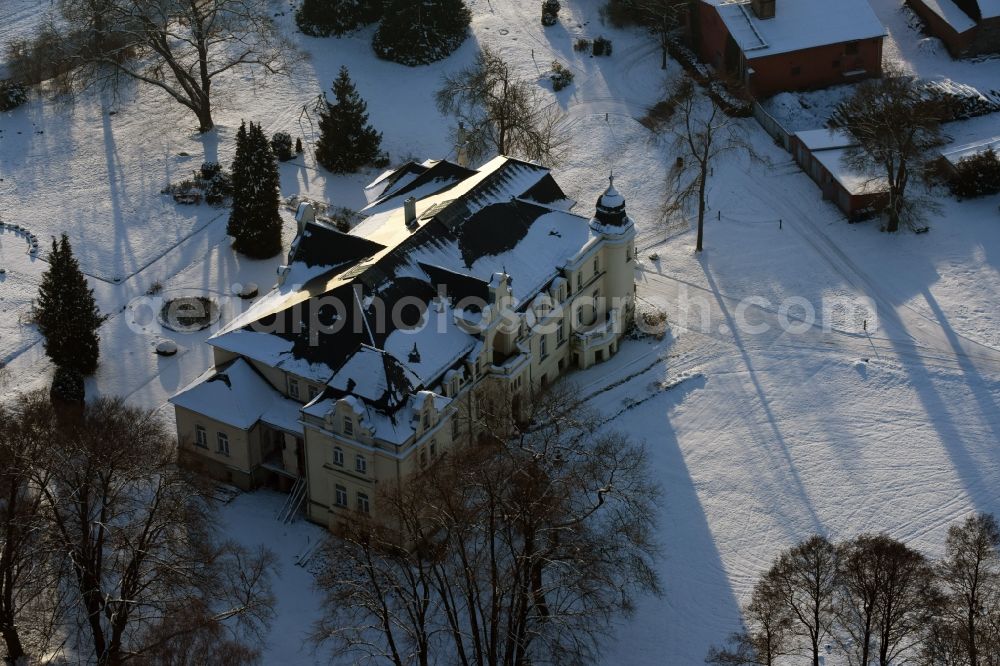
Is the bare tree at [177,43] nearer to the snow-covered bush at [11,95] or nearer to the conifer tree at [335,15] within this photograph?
the conifer tree at [335,15]

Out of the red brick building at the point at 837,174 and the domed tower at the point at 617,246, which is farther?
the red brick building at the point at 837,174

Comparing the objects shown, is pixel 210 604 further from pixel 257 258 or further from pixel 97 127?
pixel 97 127

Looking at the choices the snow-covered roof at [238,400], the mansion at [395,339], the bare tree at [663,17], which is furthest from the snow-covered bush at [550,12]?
the snow-covered roof at [238,400]

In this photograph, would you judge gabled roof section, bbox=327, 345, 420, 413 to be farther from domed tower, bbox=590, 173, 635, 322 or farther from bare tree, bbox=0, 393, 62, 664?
domed tower, bbox=590, 173, 635, 322

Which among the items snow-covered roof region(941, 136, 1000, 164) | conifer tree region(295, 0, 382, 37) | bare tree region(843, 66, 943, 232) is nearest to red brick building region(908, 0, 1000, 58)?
snow-covered roof region(941, 136, 1000, 164)

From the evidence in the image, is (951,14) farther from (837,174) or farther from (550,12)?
(550,12)

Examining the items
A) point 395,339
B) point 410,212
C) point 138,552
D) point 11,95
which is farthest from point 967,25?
point 138,552

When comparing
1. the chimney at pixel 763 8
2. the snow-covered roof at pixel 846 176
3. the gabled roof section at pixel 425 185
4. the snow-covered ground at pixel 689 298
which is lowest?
the snow-covered ground at pixel 689 298
